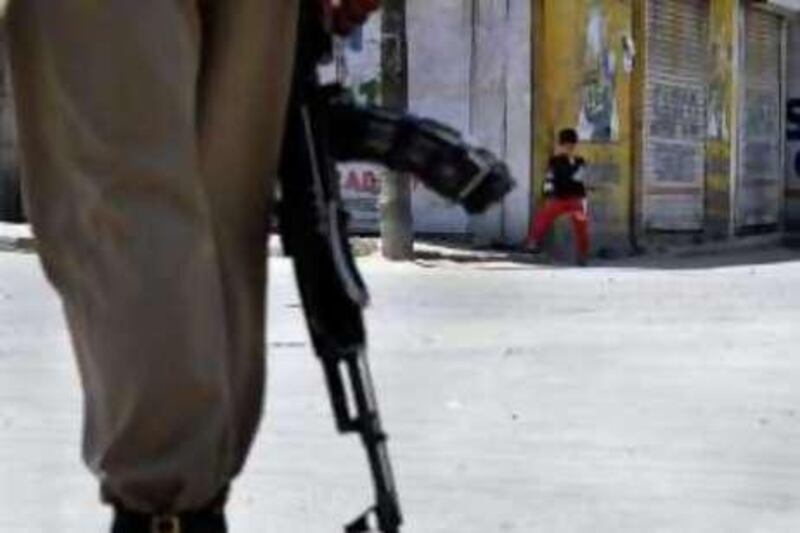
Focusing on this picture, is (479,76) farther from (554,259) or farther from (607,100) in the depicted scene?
(554,259)

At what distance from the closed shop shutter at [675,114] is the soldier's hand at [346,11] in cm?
2132

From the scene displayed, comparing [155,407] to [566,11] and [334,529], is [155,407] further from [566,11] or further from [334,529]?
[566,11]

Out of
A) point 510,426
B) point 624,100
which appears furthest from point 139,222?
point 624,100

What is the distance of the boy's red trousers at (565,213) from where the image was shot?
19812mm

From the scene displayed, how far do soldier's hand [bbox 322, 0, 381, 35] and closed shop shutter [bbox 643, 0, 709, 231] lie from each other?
69.9 ft

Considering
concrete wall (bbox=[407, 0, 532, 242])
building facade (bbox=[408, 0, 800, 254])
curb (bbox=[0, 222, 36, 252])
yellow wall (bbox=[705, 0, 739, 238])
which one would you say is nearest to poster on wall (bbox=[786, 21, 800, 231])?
building facade (bbox=[408, 0, 800, 254])

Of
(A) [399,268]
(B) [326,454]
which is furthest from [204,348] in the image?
(A) [399,268]

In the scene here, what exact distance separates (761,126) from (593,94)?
6658 mm

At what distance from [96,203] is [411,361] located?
262 inches

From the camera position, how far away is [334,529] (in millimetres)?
4641

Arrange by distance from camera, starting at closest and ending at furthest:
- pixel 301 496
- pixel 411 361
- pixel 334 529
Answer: pixel 334 529, pixel 301 496, pixel 411 361

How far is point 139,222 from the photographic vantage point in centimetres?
237

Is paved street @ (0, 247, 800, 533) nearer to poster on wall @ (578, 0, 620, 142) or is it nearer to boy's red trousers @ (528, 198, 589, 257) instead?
boy's red trousers @ (528, 198, 589, 257)

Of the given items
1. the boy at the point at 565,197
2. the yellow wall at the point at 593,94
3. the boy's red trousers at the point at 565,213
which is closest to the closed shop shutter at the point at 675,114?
the yellow wall at the point at 593,94
